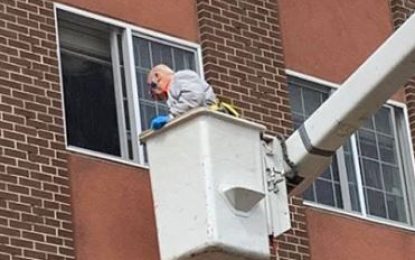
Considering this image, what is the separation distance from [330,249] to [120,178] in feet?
9.30

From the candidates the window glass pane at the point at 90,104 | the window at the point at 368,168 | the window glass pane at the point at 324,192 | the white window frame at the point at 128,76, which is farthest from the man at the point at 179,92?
the window glass pane at the point at 324,192

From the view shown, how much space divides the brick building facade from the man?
278 centimetres

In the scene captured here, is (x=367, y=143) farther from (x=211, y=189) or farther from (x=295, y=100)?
(x=211, y=189)

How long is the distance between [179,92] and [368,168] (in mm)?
7307

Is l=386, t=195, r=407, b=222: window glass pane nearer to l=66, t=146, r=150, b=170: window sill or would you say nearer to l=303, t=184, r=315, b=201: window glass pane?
l=303, t=184, r=315, b=201: window glass pane

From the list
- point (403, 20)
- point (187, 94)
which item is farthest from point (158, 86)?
point (403, 20)

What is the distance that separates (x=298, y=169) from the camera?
6.89 metres

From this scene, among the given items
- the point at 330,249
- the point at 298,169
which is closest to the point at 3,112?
the point at 330,249

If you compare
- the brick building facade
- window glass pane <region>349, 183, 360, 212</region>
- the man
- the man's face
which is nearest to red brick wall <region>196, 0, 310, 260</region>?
the brick building facade

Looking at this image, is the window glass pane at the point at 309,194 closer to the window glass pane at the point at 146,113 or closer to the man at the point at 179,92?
the window glass pane at the point at 146,113

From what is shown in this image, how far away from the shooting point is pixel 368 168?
14.8 m

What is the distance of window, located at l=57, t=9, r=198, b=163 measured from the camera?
12133 millimetres

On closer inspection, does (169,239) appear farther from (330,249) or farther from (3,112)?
(330,249)

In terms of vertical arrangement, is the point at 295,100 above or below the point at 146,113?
above
